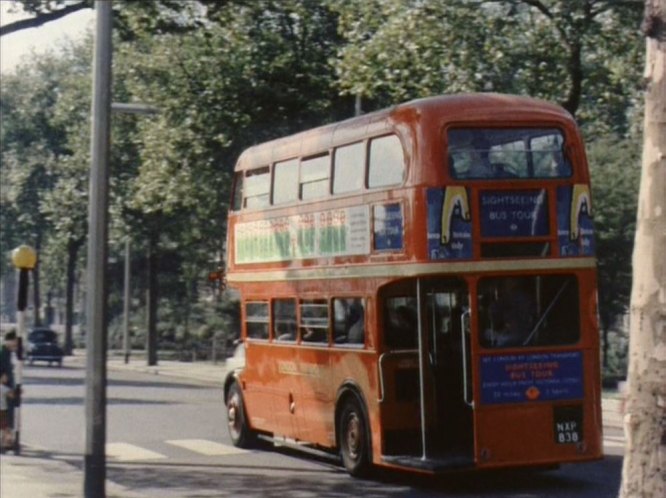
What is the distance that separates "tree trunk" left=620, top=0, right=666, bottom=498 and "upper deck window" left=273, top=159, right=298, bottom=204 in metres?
12.7

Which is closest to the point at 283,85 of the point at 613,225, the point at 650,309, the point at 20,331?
the point at 613,225

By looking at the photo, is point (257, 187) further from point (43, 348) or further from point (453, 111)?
point (43, 348)

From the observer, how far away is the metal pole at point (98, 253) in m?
13.2

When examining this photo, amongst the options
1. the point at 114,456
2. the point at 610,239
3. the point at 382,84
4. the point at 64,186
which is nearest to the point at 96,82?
the point at 114,456

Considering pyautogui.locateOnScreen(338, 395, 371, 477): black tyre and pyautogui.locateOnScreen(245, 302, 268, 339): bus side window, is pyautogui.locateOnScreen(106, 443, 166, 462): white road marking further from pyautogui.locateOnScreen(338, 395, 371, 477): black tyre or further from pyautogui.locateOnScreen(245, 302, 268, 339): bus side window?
pyautogui.locateOnScreen(338, 395, 371, 477): black tyre

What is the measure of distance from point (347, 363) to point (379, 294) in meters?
1.17

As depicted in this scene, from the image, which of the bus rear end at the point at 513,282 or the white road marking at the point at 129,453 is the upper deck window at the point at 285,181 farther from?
the white road marking at the point at 129,453

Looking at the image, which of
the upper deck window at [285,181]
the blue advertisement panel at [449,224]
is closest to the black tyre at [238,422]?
the upper deck window at [285,181]

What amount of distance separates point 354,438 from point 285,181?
159 inches

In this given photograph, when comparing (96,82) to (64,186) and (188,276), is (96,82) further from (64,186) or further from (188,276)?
(188,276)

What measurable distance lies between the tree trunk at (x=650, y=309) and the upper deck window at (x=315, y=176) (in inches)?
455

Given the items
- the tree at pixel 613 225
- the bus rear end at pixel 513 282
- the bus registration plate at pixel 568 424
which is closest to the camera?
the bus rear end at pixel 513 282

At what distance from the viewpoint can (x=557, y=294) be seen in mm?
16328

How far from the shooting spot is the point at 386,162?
16.9 meters
